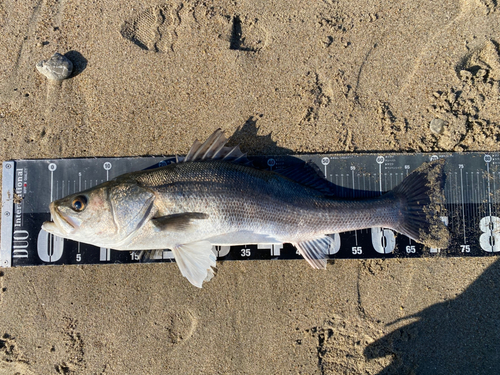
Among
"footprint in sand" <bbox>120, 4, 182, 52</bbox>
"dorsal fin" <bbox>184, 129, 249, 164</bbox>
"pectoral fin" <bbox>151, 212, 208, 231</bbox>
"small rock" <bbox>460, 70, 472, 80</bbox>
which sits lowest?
"pectoral fin" <bbox>151, 212, 208, 231</bbox>

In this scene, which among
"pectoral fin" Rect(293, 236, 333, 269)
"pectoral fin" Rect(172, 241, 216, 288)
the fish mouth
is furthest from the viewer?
"pectoral fin" Rect(293, 236, 333, 269)

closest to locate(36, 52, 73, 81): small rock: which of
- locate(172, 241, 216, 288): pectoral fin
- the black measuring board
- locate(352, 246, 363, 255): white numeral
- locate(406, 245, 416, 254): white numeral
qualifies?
the black measuring board

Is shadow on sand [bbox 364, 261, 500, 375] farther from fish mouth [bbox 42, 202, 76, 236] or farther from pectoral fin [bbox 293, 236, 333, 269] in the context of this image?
fish mouth [bbox 42, 202, 76, 236]

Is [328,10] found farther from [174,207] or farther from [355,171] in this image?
[174,207]

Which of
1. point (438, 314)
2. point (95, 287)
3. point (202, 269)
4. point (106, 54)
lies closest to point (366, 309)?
point (438, 314)

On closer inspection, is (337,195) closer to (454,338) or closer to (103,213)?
(454,338)

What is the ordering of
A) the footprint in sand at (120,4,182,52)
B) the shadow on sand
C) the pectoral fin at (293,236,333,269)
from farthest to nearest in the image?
the footprint in sand at (120,4,182,52) < the shadow on sand < the pectoral fin at (293,236,333,269)

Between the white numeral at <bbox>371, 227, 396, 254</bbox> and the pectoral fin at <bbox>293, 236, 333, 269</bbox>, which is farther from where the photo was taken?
the white numeral at <bbox>371, 227, 396, 254</bbox>
